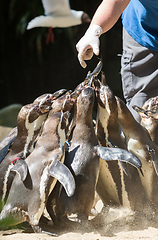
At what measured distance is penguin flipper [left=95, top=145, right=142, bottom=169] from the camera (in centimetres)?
197

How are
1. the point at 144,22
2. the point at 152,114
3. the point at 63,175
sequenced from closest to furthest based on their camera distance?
the point at 63,175 → the point at 152,114 → the point at 144,22

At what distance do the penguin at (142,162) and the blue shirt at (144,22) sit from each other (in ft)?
2.29

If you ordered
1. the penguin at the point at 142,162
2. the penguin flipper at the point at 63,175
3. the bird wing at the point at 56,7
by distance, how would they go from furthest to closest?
the bird wing at the point at 56,7, the penguin at the point at 142,162, the penguin flipper at the point at 63,175

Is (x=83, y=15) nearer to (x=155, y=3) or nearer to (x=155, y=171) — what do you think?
(x=155, y=3)

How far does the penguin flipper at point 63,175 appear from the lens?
72.3 inches

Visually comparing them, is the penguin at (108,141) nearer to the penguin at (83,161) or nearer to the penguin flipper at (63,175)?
the penguin at (83,161)

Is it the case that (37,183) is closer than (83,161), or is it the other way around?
(37,183)

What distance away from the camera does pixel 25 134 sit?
238cm

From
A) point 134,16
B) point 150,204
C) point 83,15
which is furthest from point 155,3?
point 83,15

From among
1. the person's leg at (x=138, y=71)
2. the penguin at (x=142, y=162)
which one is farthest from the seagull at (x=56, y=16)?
the penguin at (x=142, y=162)

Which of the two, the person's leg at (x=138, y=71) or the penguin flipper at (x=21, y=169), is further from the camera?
the person's leg at (x=138, y=71)

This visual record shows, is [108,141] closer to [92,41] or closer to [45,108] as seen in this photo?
[45,108]

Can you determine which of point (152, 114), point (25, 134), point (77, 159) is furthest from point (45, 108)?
point (152, 114)

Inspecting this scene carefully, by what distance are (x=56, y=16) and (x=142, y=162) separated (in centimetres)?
308
